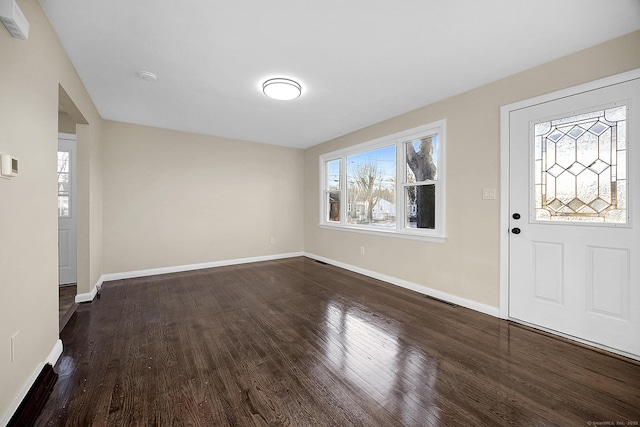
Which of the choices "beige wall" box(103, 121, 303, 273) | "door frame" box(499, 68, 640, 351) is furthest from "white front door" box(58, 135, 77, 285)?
"door frame" box(499, 68, 640, 351)

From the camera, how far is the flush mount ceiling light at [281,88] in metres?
2.89

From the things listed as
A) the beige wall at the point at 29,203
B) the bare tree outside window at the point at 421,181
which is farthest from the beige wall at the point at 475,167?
the beige wall at the point at 29,203

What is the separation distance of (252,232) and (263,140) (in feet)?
6.26

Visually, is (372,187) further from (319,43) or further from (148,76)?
(148,76)

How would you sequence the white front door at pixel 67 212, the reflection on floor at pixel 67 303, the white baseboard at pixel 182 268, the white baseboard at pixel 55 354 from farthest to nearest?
1. the white baseboard at pixel 182 268
2. the white front door at pixel 67 212
3. the reflection on floor at pixel 67 303
4. the white baseboard at pixel 55 354

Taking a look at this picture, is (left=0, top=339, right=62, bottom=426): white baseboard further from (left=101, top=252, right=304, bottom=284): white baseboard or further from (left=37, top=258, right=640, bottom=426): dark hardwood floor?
(left=101, top=252, right=304, bottom=284): white baseboard

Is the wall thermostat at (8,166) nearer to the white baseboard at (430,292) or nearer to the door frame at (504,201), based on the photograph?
the door frame at (504,201)

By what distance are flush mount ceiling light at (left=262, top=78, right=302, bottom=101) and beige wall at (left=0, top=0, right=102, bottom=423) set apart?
1737mm

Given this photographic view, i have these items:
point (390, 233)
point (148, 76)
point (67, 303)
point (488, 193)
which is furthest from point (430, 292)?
point (67, 303)

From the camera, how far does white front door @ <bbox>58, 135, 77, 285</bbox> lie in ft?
13.5

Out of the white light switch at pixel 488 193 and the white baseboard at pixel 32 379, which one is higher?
the white light switch at pixel 488 193

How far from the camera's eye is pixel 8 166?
1.44m

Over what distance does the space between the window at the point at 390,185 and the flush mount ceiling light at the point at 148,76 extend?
3101mm

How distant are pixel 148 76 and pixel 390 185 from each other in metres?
3.46
